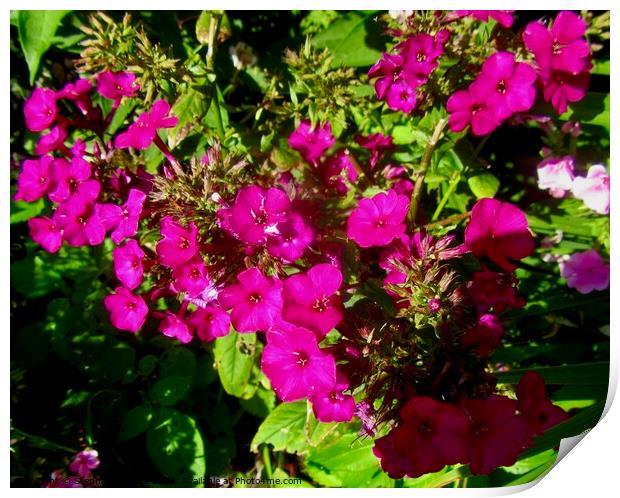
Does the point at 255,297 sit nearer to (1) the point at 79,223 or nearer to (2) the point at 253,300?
(2) the point at 253,300

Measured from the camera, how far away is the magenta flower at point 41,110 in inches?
43.2

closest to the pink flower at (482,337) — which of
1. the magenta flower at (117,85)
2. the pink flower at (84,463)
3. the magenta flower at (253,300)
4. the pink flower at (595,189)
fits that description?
the magenta flower at (253,300)

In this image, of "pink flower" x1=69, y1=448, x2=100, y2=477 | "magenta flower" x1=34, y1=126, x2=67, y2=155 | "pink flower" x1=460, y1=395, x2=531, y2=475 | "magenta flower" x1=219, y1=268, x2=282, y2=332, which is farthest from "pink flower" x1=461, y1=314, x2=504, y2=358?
A: "pink flower" x1=69, y1=448, x2=100, y2=477

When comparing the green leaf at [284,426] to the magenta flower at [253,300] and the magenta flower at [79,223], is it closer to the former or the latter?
the magenta flower at [253,300]

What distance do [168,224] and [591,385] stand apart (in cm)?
92

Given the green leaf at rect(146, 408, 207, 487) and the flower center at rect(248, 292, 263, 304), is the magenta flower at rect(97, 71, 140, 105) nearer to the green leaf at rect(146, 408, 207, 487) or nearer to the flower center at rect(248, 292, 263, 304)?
the flower center at rect(248, 292, 263, 304)

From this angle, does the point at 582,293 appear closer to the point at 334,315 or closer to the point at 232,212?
the point at 334,315

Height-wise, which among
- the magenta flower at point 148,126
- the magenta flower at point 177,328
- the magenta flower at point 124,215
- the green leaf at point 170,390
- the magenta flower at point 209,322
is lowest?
the green leaf at point 170,390

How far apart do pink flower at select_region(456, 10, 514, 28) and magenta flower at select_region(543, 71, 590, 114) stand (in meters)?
0.13

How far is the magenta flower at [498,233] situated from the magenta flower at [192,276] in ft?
1.40

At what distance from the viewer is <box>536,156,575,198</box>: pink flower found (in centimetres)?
136

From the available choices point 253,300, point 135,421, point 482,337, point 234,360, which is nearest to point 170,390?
point 135,421
